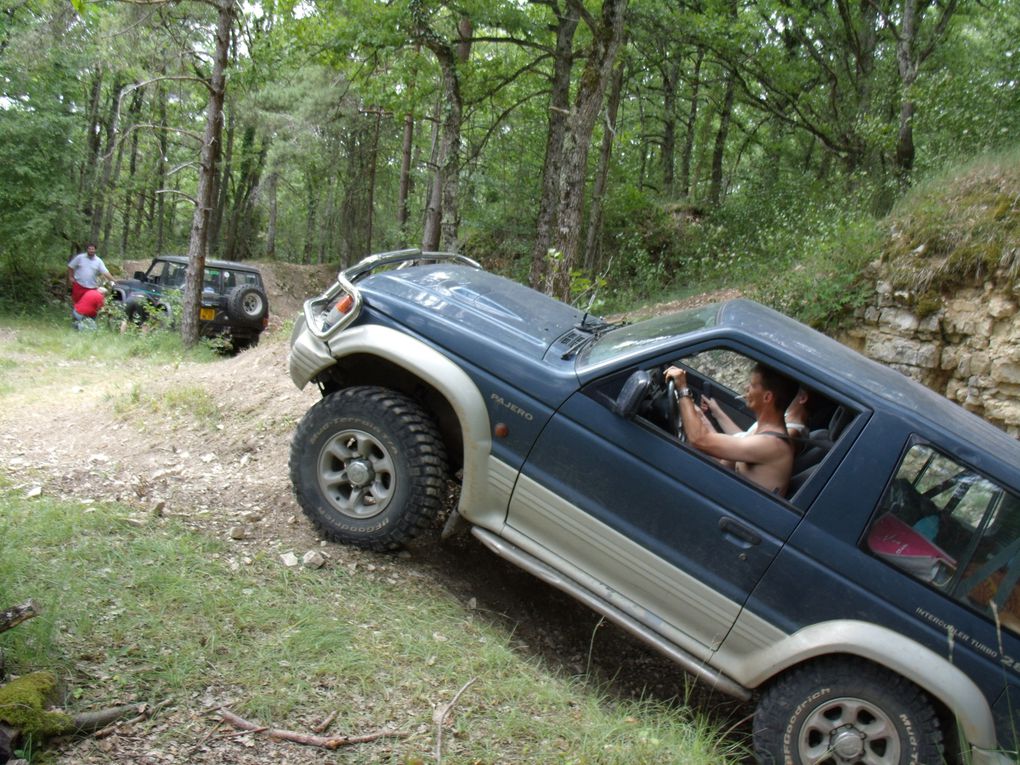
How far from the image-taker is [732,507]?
3.38 metres

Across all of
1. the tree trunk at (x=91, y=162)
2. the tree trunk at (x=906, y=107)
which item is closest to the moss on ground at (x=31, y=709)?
the tree trunk at (x=906, y=107)

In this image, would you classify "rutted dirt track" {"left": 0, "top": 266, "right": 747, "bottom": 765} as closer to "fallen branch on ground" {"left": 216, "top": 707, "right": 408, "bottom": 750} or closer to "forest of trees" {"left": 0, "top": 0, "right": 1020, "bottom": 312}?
"fallen branch on ground" {"left": 216, "top": 707, "right": 408, "bottom": 750}

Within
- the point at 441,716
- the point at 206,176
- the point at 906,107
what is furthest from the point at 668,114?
the point at 441,716

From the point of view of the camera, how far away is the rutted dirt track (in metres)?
2.69

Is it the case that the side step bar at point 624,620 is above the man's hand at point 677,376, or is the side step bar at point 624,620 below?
below

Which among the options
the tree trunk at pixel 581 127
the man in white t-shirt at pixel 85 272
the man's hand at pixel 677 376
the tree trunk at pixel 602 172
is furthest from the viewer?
the tree trunk at pixel 602 172

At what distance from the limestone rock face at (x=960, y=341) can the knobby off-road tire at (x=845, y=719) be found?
439cm

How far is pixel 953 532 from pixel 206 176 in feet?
35.8

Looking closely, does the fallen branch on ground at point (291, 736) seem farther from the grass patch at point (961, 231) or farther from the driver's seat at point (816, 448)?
the grass patch at point (961, 231)

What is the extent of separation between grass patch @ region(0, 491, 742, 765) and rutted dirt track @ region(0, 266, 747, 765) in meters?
0.18

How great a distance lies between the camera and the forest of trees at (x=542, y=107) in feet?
36.4

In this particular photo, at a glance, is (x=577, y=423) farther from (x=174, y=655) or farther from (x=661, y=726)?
(x=174, y=655)

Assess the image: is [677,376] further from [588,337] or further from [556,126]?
[556,126]

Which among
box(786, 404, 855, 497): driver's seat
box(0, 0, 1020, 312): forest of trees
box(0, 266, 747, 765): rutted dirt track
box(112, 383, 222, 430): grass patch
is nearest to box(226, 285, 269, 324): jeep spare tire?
box(0, 0, 1020, 312): forest of trees
